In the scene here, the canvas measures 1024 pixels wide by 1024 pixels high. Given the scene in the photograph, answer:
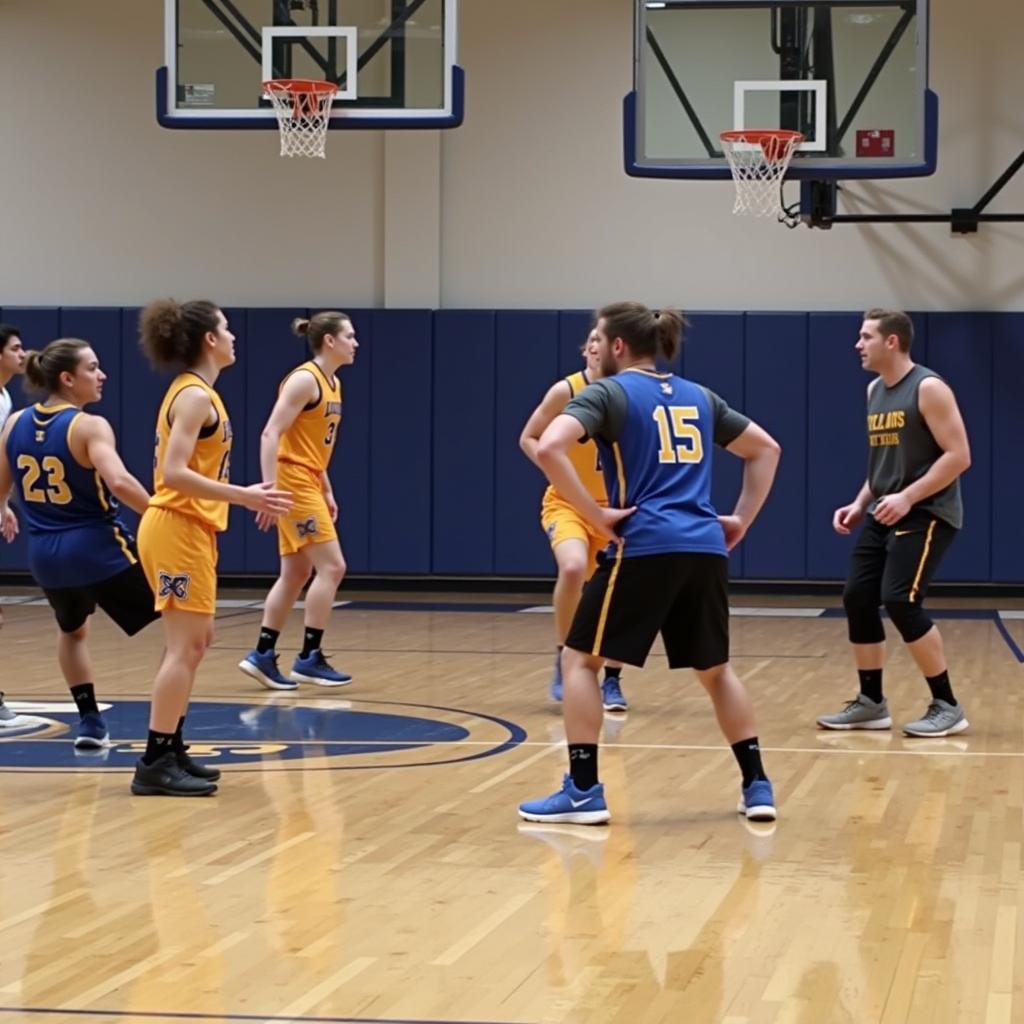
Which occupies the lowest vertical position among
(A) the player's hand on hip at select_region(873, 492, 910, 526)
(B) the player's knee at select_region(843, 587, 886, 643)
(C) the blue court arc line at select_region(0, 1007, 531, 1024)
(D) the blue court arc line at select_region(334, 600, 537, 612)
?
(D) the blue court arc line at select_region(334, 600, 537, 612)

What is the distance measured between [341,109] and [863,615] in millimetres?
5816

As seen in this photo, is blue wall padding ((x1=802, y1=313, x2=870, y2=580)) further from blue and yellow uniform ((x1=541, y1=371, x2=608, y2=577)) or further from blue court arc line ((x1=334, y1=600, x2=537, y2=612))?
blue and yellow uniform ((x1=541, y1=371, x2=608, y2=577))

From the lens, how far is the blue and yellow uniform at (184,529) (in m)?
6.14

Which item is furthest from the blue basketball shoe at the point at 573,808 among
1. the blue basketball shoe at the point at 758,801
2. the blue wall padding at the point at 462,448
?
the blue wall padding at the point at 462,448

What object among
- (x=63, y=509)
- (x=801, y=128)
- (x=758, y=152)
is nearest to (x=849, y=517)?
(x=63, y=509)

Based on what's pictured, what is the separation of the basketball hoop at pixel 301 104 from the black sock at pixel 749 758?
281 inches

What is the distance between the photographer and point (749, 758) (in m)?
5.96

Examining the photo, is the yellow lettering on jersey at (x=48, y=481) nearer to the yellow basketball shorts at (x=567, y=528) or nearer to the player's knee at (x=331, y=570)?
the yellow basketball shorts at (x=567, y=528)

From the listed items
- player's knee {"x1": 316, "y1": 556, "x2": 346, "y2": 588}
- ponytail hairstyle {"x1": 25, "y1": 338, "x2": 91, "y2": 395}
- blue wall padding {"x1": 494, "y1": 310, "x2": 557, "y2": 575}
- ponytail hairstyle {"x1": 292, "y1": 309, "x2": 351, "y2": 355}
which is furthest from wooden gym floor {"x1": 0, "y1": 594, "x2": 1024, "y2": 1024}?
blue wall padding {"x1": 494, "y1": 310, "x2": 557, "y2": 575}

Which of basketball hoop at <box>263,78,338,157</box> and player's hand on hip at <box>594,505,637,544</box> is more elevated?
basketball hoop at <box>263,78,338,157</box>

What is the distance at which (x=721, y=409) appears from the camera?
590cm

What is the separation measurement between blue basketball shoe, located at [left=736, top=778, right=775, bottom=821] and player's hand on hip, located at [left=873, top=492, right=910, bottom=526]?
189 centimetres

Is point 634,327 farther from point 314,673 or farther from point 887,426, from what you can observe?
point 314,673

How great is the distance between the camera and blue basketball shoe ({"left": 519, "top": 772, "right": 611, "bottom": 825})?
585 cm
